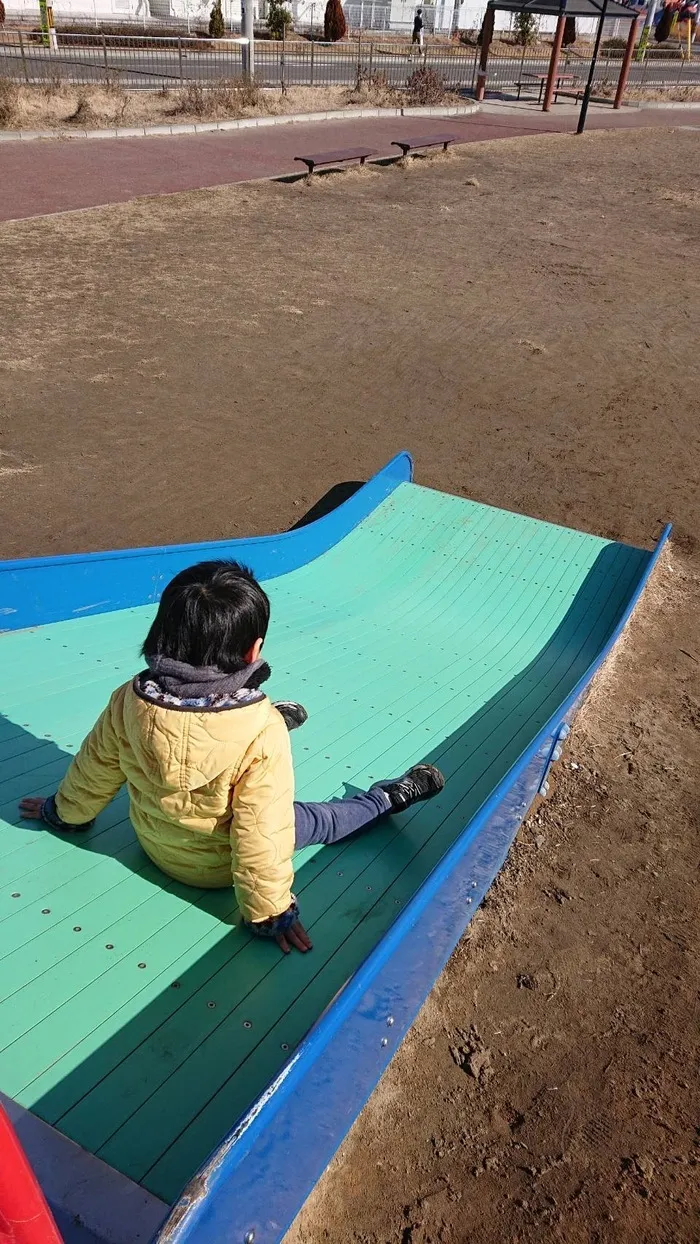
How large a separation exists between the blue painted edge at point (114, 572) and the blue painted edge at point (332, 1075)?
2.39 metres

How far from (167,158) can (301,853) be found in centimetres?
1662

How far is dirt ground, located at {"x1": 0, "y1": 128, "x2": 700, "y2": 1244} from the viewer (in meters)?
2.71

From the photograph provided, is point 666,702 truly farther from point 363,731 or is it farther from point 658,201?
point 658,201

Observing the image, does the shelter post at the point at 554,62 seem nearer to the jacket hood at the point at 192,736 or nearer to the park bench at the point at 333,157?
the park bench at the point at 333,157

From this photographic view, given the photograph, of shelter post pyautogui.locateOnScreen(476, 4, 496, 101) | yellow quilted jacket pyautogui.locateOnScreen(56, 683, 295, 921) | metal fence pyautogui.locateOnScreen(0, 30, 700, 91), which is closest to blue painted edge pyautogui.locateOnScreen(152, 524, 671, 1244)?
yellow quilted jacket pyautogui.locateOnScreen(56, 683, 295, 921)

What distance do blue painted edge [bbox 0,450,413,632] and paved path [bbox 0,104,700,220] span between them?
373 inches

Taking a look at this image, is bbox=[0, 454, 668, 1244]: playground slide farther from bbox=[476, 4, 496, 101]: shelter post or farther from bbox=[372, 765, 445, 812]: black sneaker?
bbox=[476, 4, 496, 101]: shelter post


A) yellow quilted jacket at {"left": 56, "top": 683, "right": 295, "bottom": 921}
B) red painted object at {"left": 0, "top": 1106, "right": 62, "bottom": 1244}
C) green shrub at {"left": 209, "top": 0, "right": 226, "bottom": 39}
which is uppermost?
red painted object at {"left": 0, "top": 1106, "right": 62, "bottom": 1244}

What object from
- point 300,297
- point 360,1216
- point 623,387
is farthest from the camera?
point 300,297

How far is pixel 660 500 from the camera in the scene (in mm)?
7254

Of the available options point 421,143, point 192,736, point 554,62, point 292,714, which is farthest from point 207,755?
point 554,62

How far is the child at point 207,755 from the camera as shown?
2047 millimetres

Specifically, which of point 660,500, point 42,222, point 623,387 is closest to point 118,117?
point 42,222

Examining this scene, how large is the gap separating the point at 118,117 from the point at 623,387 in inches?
585
